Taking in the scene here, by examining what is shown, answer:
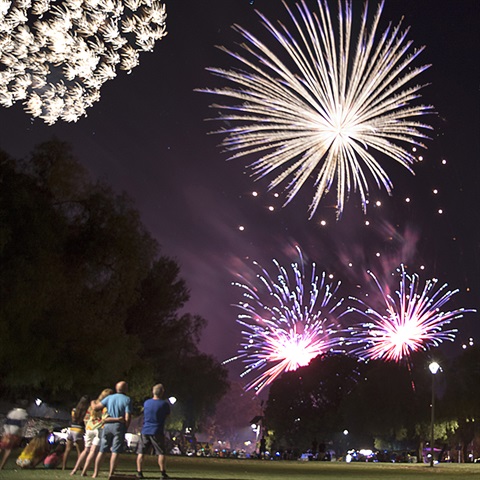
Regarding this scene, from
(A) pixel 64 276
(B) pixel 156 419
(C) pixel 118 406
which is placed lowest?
(B) pixel 156 419

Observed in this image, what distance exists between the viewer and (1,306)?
2800 cm

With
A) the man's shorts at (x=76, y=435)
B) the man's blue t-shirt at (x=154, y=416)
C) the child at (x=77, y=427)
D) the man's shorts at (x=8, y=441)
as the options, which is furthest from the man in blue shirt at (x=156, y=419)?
the man's shorts at (x=76, y=435)

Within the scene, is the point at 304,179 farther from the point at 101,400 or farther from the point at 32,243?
the point at 101,400

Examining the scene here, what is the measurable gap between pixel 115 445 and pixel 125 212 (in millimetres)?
19266

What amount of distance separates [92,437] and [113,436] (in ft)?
6.02

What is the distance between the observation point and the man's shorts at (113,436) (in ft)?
49.4

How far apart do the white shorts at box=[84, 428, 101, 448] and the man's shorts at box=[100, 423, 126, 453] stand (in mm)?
1362

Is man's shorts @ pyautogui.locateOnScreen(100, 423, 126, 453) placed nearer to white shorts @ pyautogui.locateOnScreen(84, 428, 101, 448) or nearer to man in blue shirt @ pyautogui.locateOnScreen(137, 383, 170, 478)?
man in blue shirt @ pyautogui.locateOnScreen(137, 383, 170, 478)

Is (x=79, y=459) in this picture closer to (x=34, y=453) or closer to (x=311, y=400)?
(x=34, y=453)

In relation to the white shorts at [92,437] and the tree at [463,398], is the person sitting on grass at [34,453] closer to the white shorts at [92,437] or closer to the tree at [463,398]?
the white shorts at [92,437]

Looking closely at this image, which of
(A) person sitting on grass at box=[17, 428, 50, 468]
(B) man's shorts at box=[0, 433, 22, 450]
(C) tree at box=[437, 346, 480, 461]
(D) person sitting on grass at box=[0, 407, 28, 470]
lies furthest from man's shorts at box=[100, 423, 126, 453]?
(C) tree at box=[437, 346, 480, 461]

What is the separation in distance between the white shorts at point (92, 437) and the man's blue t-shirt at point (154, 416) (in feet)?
7.13

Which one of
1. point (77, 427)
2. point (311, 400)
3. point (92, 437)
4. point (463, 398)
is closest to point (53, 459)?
point (77, 427)

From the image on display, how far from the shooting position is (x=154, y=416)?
1473 cm
